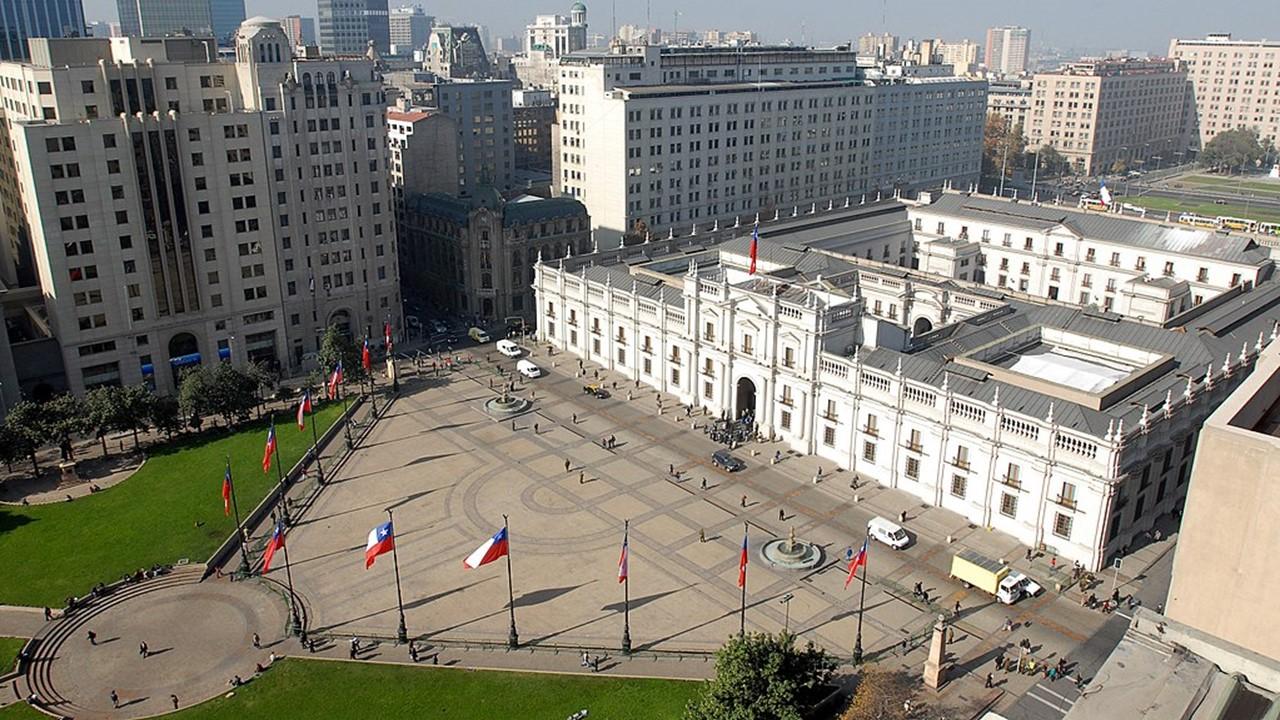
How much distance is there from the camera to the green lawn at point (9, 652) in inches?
2544

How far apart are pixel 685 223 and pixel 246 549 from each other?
4120 inches

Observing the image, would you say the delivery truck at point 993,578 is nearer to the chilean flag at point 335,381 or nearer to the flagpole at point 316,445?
the flagpole at point 316,445

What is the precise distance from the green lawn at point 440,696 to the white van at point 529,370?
5516 centimetres

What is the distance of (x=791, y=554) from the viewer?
75.2 metres

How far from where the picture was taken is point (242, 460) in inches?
3770

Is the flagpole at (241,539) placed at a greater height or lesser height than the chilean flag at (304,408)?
lesser

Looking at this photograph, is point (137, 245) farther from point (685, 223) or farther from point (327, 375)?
point (685, 223)

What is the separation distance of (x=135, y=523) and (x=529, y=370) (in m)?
46.8

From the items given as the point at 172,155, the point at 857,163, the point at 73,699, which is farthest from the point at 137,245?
the point at 857,163

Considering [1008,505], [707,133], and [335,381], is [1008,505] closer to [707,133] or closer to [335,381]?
[335,381]

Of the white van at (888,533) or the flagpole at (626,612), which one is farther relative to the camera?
the white van at (888,533)

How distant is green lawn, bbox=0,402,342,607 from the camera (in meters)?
75.4

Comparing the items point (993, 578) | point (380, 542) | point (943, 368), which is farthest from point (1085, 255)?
point (380, 542)

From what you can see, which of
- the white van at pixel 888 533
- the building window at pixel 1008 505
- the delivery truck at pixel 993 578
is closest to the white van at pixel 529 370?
the white van at pixel 888 533
